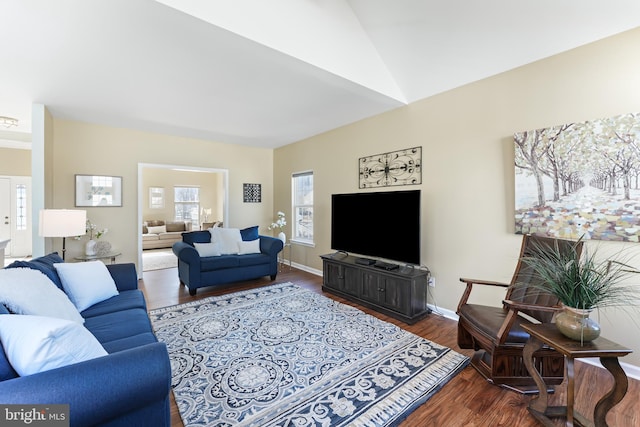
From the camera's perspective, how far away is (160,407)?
1202mm

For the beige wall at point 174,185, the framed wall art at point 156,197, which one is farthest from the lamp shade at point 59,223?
the framed wall art at point 156,197

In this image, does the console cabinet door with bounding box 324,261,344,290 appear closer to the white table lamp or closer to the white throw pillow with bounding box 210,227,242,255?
the white throw pillow with bounding box 210,227,242,255

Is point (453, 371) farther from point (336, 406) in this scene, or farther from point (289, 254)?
point (289, 254)

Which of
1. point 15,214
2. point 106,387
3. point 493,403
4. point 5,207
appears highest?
point 5,207

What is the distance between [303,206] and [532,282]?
388 centimetres

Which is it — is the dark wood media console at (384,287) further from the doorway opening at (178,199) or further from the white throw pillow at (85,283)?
the doorway opening at (178,199)

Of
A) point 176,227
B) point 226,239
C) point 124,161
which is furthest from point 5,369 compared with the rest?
point 176,227

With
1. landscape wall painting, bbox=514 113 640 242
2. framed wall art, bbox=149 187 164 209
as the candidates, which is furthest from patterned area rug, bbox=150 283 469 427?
framed wall art, bbox=149 187 164 209

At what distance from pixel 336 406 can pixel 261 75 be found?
2.99 meters

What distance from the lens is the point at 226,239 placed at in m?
4.46

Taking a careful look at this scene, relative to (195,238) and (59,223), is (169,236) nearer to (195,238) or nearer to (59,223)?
(195,238)

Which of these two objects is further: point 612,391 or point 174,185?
point 174,185

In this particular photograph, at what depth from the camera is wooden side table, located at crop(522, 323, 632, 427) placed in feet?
4.67

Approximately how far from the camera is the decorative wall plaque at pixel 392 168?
134 inches
